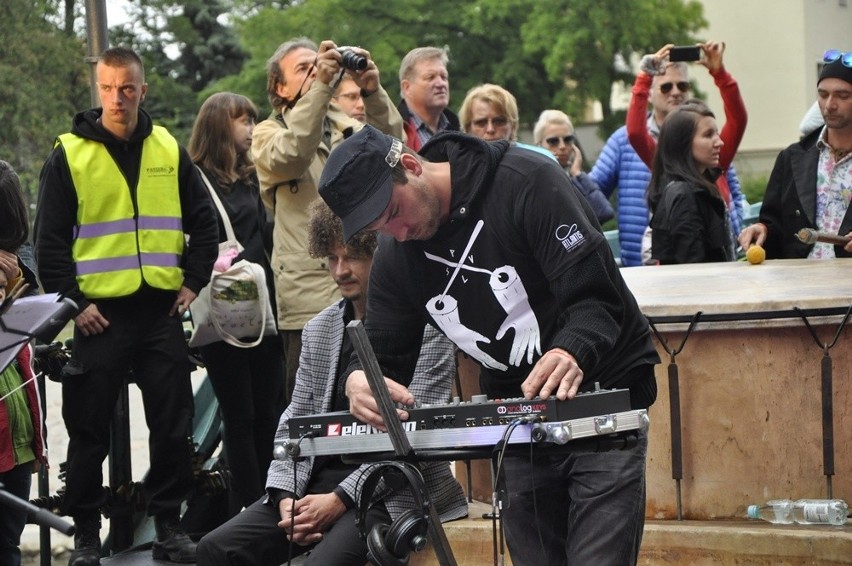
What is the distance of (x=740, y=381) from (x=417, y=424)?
1995mm

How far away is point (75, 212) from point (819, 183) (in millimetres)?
3282

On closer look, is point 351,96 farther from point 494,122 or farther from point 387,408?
point 387,408

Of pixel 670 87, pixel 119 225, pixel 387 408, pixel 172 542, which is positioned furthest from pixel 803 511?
pixel 670 87

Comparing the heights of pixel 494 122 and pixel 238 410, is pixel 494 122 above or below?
above

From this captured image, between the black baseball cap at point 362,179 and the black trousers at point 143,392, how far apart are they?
8.68 ft

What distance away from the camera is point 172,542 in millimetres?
5934

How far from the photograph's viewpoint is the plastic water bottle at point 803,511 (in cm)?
475

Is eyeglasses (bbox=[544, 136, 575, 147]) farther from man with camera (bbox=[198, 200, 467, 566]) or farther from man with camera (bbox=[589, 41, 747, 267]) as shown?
man with camera (bbox=[198, 200, 467, 566])

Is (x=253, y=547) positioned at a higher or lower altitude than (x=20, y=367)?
lower

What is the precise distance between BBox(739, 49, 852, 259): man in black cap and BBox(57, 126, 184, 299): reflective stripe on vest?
105 inches

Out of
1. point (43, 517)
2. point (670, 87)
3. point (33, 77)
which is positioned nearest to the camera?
point (43, 517)

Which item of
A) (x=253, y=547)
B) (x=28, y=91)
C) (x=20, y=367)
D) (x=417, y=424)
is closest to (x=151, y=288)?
(x=20, y=367)

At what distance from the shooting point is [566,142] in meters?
8.34

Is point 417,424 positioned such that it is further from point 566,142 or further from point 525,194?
point 566,142
